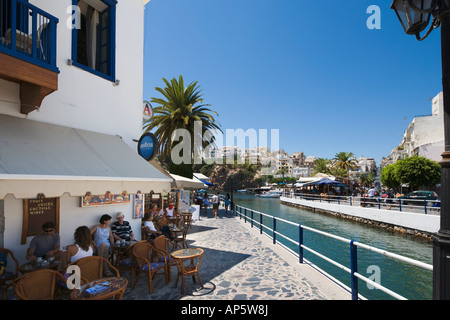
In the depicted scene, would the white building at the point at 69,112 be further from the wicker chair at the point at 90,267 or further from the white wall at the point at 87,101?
the wicker chair at the point at 90,267

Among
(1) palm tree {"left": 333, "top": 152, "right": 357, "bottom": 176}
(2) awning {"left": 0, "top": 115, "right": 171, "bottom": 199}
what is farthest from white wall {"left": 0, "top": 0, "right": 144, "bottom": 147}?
(1) palm tree {"left": 333, "top": 152, "right": 357, "bottom": 176}

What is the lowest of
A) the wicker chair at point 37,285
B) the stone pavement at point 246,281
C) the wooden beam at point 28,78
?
the stone pavement at point 246,281

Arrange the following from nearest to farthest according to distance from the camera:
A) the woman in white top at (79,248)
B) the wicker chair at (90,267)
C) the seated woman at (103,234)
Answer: the wicker chair at (90,267), the woman in white top at (79,248), the seated woman at (103,234)

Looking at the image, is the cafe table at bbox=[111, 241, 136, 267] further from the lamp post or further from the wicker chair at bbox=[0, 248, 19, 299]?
the lamp post

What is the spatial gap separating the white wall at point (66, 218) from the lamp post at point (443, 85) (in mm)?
6853

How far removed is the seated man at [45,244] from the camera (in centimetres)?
470

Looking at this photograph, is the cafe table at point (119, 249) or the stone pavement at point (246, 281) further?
the cafe table at point (119, 249)

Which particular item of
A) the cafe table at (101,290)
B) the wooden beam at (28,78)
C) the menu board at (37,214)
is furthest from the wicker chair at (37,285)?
the wooden beam at (28,78)

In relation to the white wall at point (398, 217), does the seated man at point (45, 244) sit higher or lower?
higher

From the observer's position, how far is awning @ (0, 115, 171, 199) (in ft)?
12.2

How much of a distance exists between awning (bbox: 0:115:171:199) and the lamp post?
198 inches

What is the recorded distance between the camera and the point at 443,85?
2348mm

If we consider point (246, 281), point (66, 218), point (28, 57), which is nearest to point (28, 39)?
point (28, 57)

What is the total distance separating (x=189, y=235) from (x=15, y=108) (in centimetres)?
766
